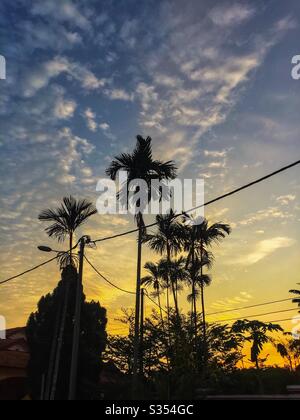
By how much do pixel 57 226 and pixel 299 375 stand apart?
111 feet

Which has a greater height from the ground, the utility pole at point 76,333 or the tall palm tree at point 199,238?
the tall palm tree at point 199,238

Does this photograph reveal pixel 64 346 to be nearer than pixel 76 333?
No

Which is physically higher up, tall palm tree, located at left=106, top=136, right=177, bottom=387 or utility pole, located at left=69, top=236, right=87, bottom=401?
tall palm tree, located at left=106, top=136, right=177, bottom=387

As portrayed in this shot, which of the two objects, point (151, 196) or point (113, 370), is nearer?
point (151, 196)

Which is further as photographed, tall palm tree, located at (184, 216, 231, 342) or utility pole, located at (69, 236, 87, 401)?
tall palm tree, located at (184, 216, 231, 342)

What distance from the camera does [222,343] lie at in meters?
32.8

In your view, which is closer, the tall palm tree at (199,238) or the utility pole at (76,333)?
the utility pole at (76,333)

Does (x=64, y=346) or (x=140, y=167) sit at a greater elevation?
(x=140, y=167)

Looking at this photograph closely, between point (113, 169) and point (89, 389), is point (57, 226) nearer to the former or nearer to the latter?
point (113, 169)

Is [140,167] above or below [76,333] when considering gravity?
above

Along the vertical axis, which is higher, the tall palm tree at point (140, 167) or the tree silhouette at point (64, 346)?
the tall palm tree at point (140, 167)

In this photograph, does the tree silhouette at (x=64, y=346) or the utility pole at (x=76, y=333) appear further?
the tree silhouette at (x=64, y=346)

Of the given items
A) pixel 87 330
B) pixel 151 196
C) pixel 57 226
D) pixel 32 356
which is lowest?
pixel 32 356
